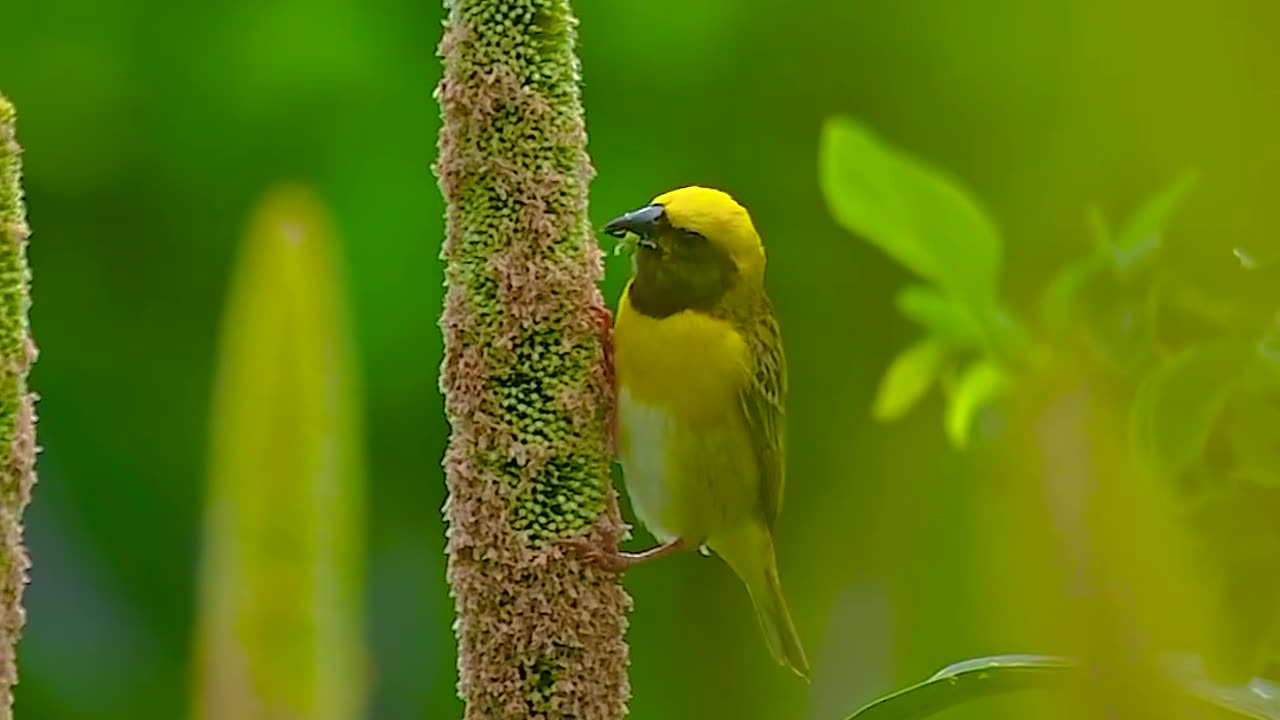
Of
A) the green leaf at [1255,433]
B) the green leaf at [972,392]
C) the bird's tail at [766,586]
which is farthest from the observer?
the bird's tail at [766,586]

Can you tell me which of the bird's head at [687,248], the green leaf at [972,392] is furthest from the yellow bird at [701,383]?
the green leaf at [972,392]

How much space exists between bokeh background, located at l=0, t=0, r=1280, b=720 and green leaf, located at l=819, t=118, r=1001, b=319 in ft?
1.50

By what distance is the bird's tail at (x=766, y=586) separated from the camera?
29.0 inches

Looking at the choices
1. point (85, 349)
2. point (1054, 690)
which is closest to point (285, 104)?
point (85, 349)

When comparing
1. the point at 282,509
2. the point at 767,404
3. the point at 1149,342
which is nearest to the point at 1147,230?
the point at 1149,342

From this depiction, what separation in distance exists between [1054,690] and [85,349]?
1.05 meters

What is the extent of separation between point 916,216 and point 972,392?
108 millimetres

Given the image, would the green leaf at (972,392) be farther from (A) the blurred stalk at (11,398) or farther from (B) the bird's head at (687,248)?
(A) the blurred stalk at (11,398)

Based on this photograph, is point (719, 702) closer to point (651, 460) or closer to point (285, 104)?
point (651, 460)

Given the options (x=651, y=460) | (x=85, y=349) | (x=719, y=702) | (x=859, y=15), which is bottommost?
(x=719, y=702)

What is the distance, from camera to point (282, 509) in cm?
16

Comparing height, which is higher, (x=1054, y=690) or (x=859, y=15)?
(x=859, y=15)

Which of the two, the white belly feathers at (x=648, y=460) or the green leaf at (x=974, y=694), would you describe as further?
the white belly feathers at (x=648, y=460)

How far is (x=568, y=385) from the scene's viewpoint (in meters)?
0.46
